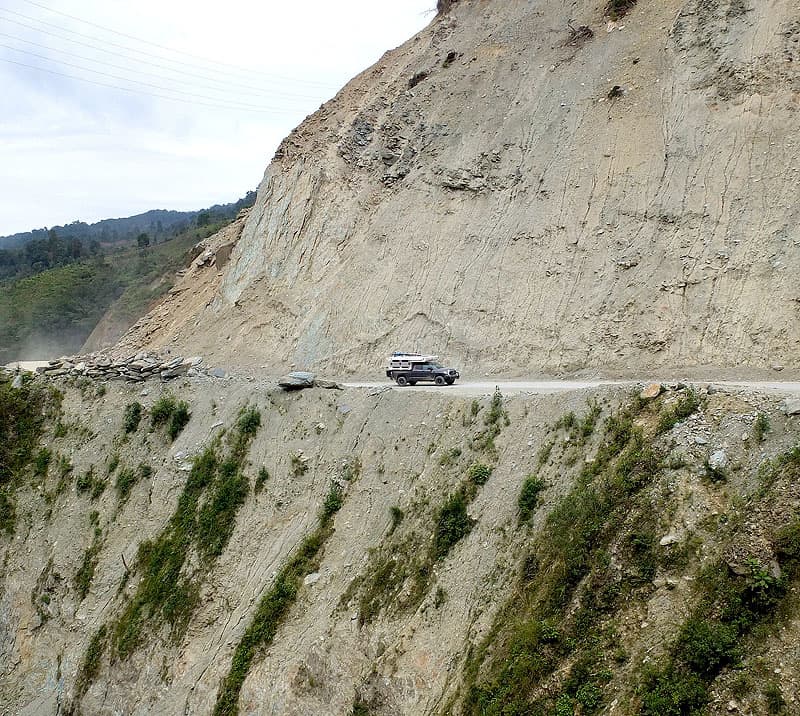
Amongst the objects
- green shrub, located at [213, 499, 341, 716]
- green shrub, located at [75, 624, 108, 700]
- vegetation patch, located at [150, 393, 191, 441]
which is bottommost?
green shrub, located at [75, 624, 108, 700]

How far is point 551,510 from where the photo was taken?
12117 mm

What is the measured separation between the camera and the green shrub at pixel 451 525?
13172 millimetres

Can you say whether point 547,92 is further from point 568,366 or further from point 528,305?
point 568,366

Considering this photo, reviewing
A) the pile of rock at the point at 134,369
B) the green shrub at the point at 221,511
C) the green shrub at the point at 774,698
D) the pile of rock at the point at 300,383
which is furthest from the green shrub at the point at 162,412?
the green shrub at the point at 774,698

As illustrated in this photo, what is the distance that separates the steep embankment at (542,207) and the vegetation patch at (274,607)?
345 inches

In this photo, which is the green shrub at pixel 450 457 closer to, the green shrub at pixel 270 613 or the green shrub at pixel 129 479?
the green shrub at pixel 270 613

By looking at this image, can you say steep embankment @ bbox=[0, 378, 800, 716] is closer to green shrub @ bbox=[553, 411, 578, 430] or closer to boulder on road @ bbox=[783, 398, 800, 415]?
green shrub @ bbox=[553, 411, 578, 430]

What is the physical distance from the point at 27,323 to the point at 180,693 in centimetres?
4514

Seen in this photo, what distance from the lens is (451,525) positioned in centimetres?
1340

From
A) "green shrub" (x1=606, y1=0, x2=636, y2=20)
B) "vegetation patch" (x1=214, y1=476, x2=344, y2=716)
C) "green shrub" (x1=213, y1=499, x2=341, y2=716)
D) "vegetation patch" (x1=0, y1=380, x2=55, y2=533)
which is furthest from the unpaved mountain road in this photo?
"green shrub" (x1=606, y1=0, x2=636, y2=20)

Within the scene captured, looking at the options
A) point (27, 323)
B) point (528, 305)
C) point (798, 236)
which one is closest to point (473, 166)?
point (528, 305)

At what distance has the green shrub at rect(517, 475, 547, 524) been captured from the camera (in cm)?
1242

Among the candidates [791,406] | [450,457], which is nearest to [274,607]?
[450,457]

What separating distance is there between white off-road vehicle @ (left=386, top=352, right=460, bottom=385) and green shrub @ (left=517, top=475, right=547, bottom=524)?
7921 mm
